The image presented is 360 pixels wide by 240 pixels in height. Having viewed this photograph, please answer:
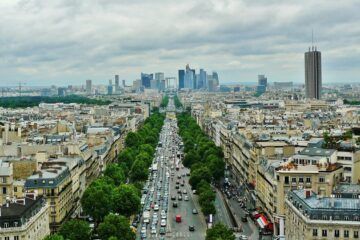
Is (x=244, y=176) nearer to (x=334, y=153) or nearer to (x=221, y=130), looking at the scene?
(x=334, y=153)

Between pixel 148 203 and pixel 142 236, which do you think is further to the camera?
pixel 148 203

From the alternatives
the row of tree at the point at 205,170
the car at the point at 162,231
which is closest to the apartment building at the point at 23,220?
the car at the point at 162,231

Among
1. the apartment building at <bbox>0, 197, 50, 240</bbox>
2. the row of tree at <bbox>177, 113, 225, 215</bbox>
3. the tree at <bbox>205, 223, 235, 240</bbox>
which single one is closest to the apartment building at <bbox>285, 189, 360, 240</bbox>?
the tree at <bbox>205, 223, 235, 240</bbox>

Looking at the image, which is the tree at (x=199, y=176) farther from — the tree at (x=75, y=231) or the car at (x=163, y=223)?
the tree at (x=75, y=231)

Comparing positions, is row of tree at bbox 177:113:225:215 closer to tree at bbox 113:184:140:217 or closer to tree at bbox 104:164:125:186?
tree at bbox 113:184:140:217

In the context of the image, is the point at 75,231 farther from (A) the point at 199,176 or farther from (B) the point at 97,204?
(A) the point at 199,176

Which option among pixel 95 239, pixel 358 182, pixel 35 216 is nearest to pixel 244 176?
pixel 358 182
